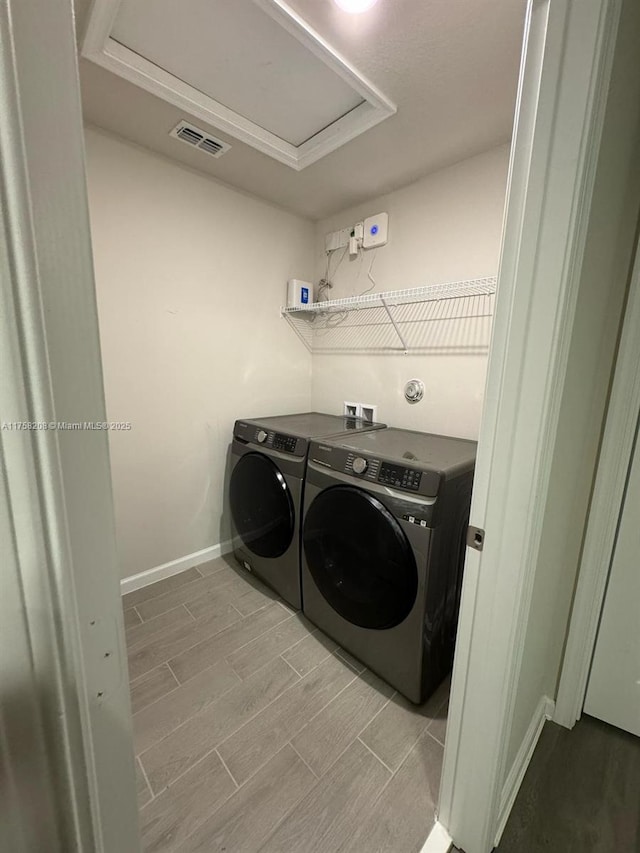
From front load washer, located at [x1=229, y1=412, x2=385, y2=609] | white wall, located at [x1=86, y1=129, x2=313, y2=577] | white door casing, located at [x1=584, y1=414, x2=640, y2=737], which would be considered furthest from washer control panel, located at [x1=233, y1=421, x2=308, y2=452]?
white door casing, located at [x1=584, y1=414, x2=640, y2=737]

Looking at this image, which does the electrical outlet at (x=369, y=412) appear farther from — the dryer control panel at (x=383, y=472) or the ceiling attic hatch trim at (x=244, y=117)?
the ceiling attic hatch trim at (x=244, y=117)

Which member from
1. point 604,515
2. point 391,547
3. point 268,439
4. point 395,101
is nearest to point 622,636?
point 604,515

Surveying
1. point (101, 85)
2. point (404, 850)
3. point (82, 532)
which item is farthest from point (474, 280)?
point (404, 850)

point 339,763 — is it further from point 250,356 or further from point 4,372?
point 250,356

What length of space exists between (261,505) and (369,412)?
87 centimetres

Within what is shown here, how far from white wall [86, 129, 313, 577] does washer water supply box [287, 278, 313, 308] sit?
0.06 meters

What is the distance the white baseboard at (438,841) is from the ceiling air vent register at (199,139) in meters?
2.63

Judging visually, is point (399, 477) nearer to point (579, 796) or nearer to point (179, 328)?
point (579, 796)

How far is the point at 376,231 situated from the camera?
2.07m

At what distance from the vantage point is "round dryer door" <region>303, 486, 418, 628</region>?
1.25m

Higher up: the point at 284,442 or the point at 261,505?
the point at 284,442

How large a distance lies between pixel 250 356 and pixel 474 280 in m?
1.34

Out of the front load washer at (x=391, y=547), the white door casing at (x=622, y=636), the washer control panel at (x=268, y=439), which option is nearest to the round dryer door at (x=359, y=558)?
the front load washer at (x=391, y=547)

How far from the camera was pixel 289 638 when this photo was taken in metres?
1.68
